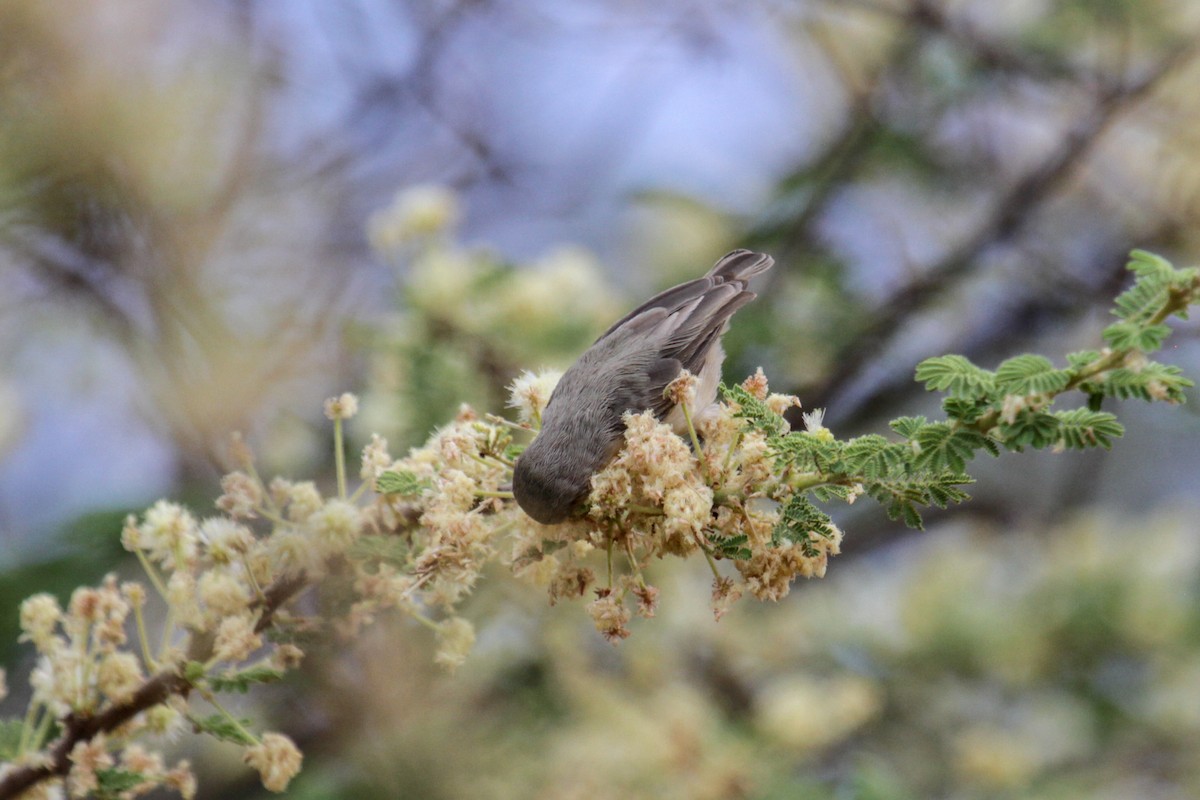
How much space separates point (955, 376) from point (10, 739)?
1157 millimetres

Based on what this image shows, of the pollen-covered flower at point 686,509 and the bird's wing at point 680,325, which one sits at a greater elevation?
the bird's wing at point 680,325

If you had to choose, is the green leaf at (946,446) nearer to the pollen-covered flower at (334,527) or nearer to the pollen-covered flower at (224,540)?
the pollen-covered flower at (334,527)

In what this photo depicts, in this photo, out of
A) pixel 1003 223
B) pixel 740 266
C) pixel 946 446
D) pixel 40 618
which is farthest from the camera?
pixel 1003 223

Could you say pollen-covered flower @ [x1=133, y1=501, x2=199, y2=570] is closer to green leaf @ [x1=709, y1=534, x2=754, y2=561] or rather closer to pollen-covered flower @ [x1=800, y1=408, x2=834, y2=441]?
green leaf @ [x1=709, y1=534, x2=754, y2=561]

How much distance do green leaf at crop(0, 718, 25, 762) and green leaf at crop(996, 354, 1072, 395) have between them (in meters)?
1.17

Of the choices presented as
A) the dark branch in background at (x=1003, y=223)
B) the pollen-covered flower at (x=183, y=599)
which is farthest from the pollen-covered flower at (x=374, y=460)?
the dark branch in background at (x=1003, y=223)

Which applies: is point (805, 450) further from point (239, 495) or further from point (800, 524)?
point (239, 495)

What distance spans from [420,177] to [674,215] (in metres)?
1.12

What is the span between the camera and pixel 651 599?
1.13 metres

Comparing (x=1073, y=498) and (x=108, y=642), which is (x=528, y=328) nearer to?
(x=108, y=642)

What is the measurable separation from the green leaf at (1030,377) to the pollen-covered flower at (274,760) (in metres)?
0.82

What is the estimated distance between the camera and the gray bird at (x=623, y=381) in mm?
1190

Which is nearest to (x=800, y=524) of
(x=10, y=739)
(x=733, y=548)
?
(x=733, y=548)

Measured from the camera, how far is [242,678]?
1.18m
